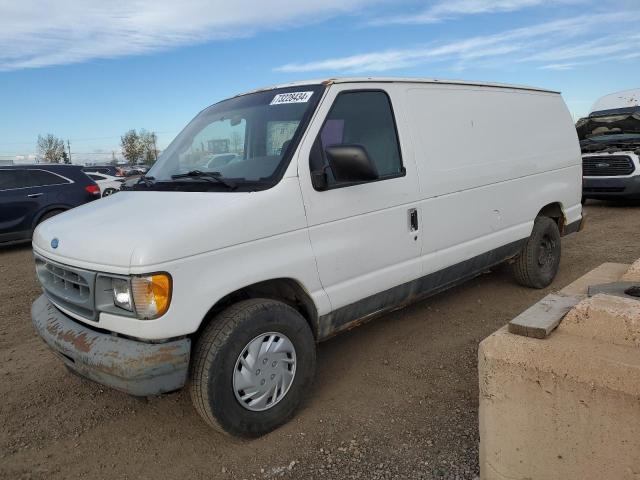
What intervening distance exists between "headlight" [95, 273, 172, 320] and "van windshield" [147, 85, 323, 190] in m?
0.79

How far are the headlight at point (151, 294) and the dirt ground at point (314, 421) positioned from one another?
0.96 metres

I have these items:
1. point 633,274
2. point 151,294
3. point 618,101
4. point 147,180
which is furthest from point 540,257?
point 618,101

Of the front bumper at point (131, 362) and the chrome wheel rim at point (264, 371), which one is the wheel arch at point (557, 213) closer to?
the chrome wheel rim at point (264, 371)

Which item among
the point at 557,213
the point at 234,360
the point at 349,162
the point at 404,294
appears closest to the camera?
the point at 234,360

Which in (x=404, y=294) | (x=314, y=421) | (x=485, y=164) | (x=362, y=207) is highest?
(x=485, y=164)

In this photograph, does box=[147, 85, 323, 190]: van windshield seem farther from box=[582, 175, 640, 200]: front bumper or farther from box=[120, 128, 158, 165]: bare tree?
box=[120, 128, 158, 165]: bare tree

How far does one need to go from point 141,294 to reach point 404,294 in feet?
6.45

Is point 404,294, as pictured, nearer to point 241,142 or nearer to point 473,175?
Result: point 473,175

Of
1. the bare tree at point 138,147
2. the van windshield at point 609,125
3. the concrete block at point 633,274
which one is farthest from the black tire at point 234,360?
the bare tree at point 138,147

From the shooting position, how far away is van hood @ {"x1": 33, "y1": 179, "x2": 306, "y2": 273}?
245 cm

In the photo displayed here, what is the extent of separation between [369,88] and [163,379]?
7.65 ft

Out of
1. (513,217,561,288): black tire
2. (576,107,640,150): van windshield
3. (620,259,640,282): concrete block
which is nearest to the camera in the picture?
(620,259,640,282): concrete block

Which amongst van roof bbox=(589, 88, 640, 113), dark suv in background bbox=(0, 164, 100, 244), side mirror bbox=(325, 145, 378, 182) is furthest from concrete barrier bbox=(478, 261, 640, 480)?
van roof bbox=(589, 88, 640, 113)

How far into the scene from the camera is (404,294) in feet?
12.1
